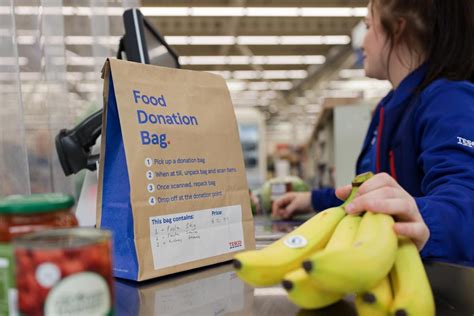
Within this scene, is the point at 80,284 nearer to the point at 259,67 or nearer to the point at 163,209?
the point at 163,209

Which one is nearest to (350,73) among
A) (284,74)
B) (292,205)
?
(284,74)

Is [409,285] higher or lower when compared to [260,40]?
lower

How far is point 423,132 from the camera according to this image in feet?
3.34

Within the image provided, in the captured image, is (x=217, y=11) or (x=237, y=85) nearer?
(x=217, y=11)

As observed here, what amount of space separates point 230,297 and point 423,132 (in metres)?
0.63

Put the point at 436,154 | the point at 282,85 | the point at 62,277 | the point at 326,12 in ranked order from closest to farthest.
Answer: the point at 62,277 < the point at 436,154 < the point at 326,12 < the point at 282,85

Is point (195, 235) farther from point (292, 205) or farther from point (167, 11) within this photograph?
point (167, 11)

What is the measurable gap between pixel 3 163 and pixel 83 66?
0.67 metres

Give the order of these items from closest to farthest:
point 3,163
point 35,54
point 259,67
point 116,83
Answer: point 116,83, point 3,163, point 35,54, point 259,67

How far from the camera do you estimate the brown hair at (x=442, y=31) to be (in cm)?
112

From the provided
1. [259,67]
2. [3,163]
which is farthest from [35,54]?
[259,67]

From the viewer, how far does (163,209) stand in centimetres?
75

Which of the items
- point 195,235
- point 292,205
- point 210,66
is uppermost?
point 210,66

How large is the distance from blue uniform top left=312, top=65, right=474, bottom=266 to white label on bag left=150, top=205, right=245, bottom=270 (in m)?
0.35
